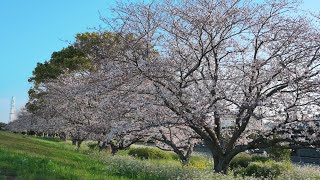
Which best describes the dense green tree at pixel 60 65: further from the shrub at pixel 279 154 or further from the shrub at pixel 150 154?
the shrub at pixel 279 154

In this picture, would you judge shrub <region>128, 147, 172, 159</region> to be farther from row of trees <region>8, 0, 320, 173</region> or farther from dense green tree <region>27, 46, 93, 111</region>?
row of trees <region>8, 0, 320, 173</region>

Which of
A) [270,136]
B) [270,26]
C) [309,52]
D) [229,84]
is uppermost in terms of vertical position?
[270,26]

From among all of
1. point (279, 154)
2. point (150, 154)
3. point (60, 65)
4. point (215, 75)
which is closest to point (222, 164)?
point (215, 75)

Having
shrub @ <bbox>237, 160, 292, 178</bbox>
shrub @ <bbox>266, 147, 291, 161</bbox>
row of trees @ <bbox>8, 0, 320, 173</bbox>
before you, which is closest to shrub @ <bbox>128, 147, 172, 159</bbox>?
shrub @ <bbox>266, 147, 291, 161</bbox>

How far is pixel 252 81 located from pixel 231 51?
1.31 metres

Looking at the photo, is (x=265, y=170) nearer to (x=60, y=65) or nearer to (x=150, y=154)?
(x=150, y=154)

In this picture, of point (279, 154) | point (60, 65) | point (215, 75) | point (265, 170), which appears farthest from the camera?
point (60, 65)

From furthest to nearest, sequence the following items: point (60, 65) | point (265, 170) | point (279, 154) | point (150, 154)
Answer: point (60, 65)
point (150, 154)
point (279, 154)
point (265, 170)

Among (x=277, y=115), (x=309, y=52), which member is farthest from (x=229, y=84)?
(x=309, y=52)

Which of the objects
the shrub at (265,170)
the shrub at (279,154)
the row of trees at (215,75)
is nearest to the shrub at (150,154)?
the shrub at (279,154)

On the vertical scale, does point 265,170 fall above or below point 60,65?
below

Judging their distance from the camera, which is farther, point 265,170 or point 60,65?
point 60,65

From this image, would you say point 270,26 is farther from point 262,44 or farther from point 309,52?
point 309,52

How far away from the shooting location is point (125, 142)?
24.0 m
